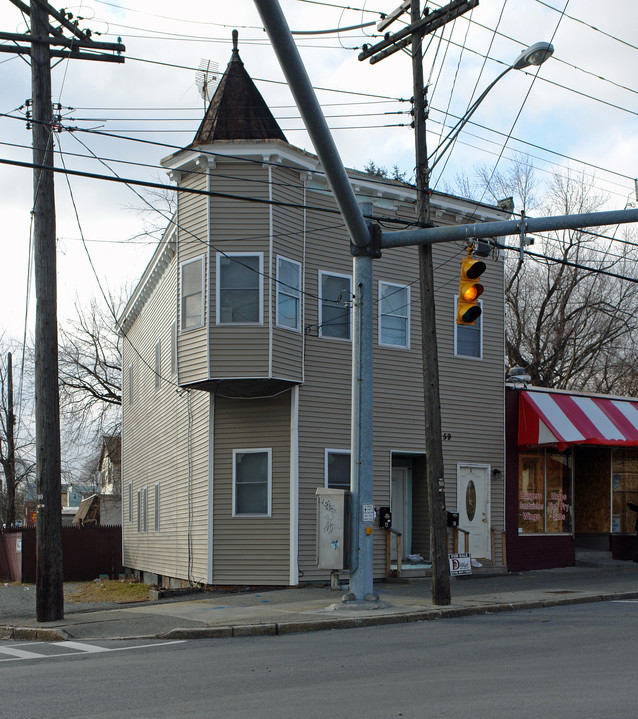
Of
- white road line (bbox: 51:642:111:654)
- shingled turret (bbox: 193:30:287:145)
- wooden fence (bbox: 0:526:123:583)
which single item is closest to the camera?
white road line (bbox: 51:642:111:654)

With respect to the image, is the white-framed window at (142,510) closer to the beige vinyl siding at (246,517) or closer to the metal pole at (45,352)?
the beige vinyl siding at (246,517)

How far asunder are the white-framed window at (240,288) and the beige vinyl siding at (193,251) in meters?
0.31

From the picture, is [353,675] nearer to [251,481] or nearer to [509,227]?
[509,227]

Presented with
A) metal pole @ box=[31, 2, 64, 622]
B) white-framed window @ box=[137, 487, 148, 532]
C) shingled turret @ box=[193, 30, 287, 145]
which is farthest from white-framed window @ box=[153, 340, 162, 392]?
metal pole @ box=[31, 2, 64, 622]

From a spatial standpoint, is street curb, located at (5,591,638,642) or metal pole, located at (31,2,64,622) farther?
metal pole, located at (31,2,64,622)

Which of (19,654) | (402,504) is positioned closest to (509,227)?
(19,654)

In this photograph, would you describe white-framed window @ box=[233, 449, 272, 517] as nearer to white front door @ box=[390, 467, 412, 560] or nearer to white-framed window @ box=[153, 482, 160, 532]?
white front door @ box=[390, 467, 412, 560]

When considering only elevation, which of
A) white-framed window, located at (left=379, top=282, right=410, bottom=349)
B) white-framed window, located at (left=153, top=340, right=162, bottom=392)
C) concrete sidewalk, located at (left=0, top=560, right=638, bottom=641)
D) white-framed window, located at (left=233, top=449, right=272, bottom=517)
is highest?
white-framed window, located at (left=379, top=282, right=410, bottom=349)

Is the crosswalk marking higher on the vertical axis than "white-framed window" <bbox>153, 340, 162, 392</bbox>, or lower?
lower

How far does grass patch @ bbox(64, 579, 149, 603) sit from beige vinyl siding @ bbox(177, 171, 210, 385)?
5.39m

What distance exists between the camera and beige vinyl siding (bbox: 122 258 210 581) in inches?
772

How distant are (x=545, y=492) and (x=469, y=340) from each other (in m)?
4.44

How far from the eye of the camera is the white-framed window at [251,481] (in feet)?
61.3

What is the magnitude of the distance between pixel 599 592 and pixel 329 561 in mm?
5718
